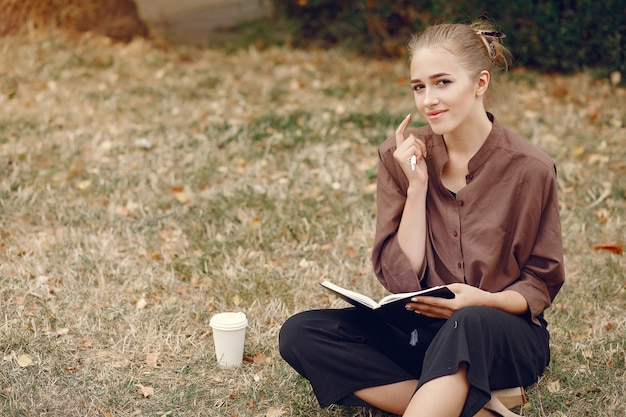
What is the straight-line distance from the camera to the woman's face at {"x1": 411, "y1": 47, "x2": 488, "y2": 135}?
2.96m

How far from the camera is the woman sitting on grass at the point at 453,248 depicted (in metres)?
2.88

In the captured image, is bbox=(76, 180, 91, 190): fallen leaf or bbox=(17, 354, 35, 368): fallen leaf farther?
bbox=(76, 180, 91, 190): fallen leaf

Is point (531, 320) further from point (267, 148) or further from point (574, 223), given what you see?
point (267, 148)

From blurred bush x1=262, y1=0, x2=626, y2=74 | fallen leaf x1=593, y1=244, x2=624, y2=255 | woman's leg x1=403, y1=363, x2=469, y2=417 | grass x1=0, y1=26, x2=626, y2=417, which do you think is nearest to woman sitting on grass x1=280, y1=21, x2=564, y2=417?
woman's leg x1=403, y1=363, x2=469, y2=417

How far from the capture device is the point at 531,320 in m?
2.93

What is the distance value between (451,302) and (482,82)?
2.73 ft

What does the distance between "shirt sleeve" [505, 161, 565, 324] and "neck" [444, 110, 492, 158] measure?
29 cm

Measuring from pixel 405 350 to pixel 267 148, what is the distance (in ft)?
9.79

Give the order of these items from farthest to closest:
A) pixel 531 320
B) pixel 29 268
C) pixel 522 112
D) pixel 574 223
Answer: pixel 522 112 < pixel 574 223 < pixel 29 268 < pixel 531 320

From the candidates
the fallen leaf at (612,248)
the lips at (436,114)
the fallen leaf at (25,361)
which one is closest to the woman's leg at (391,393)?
the lips at (436,114)

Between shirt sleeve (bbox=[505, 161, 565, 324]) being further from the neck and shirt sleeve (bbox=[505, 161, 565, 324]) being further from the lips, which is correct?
the lips

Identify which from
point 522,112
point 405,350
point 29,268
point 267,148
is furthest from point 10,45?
point 405,350

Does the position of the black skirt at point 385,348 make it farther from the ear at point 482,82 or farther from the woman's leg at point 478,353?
the ear at point 482,82

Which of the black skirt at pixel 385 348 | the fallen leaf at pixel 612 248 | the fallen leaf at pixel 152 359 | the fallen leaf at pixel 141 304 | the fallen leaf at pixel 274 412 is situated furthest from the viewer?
the fallen leaf at pixel 612 248
